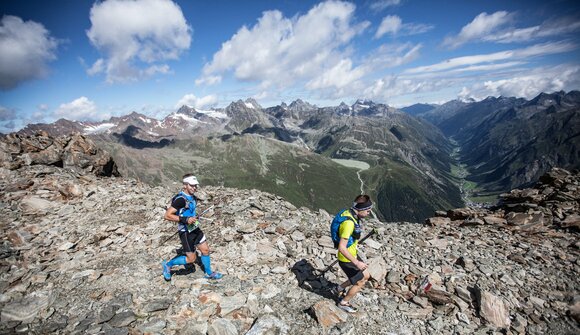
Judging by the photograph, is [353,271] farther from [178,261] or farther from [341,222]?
[178,261]

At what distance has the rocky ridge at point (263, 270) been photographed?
1006 cm

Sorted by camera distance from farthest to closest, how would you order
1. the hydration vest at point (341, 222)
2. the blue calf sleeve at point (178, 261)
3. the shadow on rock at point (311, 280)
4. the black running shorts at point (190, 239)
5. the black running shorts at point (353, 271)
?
the shadow on rock at point (311, 280), the blue calf sleeve at point (178, 261), the black running shorts at point (190, 239), the black running shorts at point (353, 271), the hydration vest at point (341, 222)

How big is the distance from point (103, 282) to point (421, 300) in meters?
13.2

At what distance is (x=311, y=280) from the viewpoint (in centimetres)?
1271

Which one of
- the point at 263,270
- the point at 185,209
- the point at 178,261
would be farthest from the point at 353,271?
the point at 178,261

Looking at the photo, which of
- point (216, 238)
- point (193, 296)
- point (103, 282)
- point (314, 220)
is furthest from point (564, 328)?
point (103, 282)

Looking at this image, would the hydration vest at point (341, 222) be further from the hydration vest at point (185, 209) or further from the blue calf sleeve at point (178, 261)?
the blue calf sleeve at point (178, 261)

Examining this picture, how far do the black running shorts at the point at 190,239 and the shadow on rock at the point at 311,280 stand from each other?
15.1ft

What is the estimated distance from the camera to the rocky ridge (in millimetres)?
10062

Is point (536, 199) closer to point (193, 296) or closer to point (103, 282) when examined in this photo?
point (193, 296)

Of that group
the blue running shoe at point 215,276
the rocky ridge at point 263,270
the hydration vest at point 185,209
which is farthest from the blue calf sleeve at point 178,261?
the hydration vest at point 185,209

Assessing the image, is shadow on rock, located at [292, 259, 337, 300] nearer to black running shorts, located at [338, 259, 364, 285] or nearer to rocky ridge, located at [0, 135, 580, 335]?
rocky ridge, located at [0, 135, 580, 335]

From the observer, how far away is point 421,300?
11578 mm

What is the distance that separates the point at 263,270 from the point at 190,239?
3.65m
